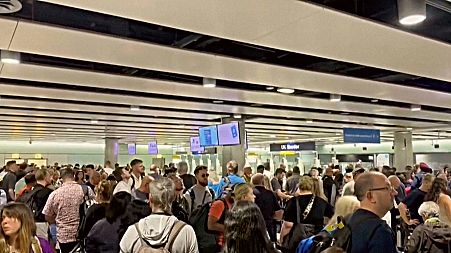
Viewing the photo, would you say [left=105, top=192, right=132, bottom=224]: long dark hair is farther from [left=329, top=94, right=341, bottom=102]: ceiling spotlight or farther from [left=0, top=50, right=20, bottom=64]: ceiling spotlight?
[left=329, top=94, right=341, bottom=102]: ceiling spotlight

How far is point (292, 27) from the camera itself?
15.1 ft

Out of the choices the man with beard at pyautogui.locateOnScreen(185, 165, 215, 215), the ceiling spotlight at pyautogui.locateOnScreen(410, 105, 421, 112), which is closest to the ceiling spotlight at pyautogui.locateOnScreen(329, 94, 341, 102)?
the ceiling spotlight at pyautogui.locateOnScreen(410, 105, 421, 112)

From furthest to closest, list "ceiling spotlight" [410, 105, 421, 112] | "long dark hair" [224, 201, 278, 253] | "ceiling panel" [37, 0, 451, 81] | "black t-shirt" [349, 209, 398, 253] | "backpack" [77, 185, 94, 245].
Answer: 1. "ceiling spotlight" [410, 105, 421, 112]
2. "backpack" [77, 185, 94, 245]
3. "ceiling panel" [37, 0, 451, 81]
4. "long dark hair" [224, 201, 278, 253]
5. "black t-shirt" [349, 209, 398, 253]

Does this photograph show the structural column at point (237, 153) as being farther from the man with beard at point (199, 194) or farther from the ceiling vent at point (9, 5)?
the ceiling vent at point (9, 5)

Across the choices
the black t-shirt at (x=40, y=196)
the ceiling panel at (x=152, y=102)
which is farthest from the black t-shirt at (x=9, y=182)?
the black t-shirt at (x=40, y=196)

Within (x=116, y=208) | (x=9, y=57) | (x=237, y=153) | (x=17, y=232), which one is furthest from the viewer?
(x=237, y=153)

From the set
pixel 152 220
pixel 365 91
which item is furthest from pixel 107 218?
pixel 365 91

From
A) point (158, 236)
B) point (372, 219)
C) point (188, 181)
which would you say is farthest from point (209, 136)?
point (372, 219)

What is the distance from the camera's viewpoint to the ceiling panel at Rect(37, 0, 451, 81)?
402cm

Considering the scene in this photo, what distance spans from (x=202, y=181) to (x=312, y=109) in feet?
20.2

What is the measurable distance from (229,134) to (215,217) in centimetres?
724

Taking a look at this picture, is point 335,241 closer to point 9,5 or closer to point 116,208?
point 116,208

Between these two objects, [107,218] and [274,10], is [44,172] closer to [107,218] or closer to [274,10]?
[107,218]

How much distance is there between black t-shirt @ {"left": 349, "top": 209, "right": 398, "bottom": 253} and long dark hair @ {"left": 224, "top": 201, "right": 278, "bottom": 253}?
501 millimetres
